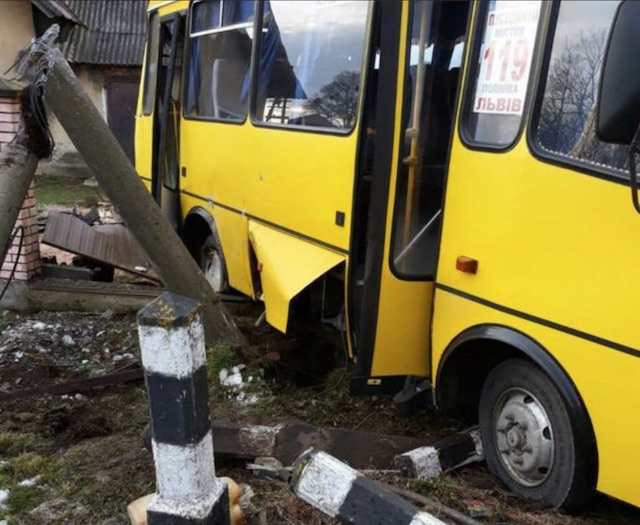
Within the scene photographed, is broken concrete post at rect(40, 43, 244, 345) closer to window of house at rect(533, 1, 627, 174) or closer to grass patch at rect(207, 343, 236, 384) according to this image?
grass patch at rect(207, 343, 236, 384)

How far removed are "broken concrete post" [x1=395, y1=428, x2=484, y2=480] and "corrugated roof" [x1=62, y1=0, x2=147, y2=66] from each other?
1653 cm

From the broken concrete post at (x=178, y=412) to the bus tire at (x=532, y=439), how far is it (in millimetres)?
1536

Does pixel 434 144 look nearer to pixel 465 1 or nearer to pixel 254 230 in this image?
pixel 465 1

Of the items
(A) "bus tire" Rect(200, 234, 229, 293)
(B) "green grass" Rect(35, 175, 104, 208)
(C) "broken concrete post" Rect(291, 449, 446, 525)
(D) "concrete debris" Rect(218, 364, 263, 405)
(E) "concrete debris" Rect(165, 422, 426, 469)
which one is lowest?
(B) "green grass" Rect(35, 175, 104, 208)

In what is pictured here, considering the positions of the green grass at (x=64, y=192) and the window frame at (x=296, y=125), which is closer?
the window frame at (x=296, y=125)

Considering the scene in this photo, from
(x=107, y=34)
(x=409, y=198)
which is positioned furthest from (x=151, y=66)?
(x=107, y=34)

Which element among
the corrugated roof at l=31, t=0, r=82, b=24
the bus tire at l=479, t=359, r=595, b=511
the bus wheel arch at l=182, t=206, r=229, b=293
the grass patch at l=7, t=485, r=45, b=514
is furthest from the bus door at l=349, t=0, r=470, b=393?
the corrugated roof at l=31, t=0, r=82, b=24

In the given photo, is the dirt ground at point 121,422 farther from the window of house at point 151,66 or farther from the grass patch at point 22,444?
the window of house at point 151,66

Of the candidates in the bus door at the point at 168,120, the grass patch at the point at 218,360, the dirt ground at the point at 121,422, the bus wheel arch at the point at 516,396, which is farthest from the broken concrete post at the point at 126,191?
the bus wheel arch at the point at 516,396

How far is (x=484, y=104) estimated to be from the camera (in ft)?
11.4

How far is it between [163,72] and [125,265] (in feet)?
6.46

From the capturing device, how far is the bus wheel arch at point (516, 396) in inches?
120

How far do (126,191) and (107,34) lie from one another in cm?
1774

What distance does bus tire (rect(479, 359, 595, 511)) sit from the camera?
3.11 metres
